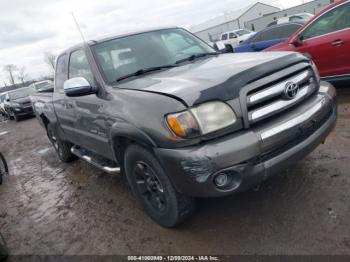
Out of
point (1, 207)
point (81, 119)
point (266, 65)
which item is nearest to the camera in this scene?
point (266, 65)

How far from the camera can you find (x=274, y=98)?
2498 mm

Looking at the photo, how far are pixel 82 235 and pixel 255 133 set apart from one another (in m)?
2.09

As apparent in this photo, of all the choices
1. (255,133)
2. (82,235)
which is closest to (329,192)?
(255,133)

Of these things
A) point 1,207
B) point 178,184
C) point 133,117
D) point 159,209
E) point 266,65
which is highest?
point 266,65

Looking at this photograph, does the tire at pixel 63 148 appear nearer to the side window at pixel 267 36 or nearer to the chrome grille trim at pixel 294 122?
the chrome grille trim at pixel 294 122

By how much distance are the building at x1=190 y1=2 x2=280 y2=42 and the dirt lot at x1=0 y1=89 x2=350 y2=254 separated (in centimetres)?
5369

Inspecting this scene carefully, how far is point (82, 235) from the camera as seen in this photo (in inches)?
128

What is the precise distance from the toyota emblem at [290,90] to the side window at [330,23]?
3482 millimetres

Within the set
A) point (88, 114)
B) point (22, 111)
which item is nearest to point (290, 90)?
point (88, 114)

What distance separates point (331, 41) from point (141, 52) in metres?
3.60

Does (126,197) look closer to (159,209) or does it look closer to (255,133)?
(159,209)

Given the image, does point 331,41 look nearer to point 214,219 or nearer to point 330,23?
point 330,23

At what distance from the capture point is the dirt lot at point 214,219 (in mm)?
2543

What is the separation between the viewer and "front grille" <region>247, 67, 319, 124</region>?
238cm
